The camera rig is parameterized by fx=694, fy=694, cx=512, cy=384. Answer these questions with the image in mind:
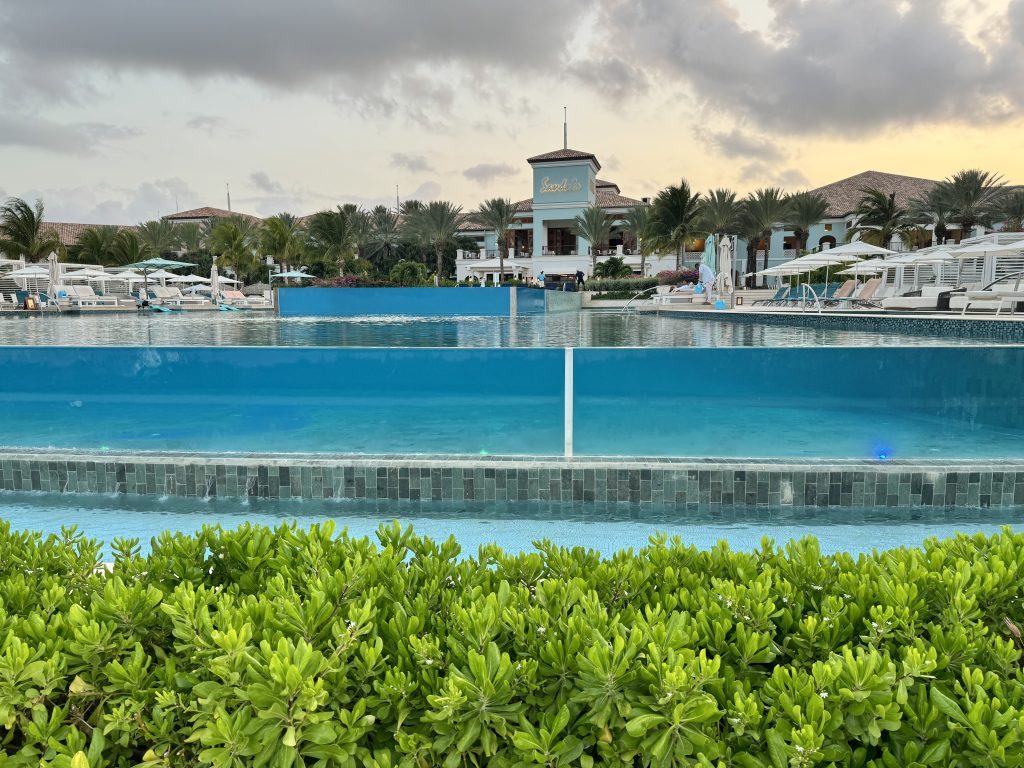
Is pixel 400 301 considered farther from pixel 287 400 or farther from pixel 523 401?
pixel 523 401

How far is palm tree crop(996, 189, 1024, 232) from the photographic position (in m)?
38.6

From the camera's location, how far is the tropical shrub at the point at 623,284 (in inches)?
1553

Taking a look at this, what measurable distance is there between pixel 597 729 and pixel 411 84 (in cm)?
3112

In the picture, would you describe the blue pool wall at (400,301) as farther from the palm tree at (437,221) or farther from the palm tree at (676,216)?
the palm tree at (676,216)

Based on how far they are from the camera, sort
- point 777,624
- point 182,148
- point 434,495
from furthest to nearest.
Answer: point 182,148 < point 434,495 < point 777,624

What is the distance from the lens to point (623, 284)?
131 feet

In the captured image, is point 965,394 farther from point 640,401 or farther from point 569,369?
point 569,369

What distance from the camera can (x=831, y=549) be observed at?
161 inches

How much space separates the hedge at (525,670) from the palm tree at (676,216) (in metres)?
43.1

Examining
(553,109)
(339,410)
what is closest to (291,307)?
(339,410)

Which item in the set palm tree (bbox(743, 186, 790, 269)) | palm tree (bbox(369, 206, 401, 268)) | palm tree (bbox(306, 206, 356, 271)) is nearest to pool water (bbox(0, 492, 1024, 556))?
palm tree (bbox(743, 186, 790, 269))

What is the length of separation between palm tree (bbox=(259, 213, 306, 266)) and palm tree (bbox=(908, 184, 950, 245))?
3809 cm

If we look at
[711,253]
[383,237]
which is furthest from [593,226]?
[711,253]

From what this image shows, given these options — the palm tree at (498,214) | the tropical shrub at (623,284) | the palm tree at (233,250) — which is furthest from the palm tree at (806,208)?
the palm tree at (233,250)
